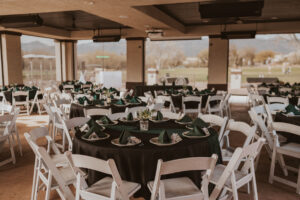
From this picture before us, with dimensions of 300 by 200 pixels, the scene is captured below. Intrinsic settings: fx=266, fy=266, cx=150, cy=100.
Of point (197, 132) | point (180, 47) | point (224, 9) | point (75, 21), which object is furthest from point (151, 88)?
point (180, 47)

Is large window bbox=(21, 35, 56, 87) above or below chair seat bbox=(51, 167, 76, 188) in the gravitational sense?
above

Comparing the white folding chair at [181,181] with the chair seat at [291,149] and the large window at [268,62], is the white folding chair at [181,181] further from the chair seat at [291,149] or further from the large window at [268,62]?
the large window at [268,62]

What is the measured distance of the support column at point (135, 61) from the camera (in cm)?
1295

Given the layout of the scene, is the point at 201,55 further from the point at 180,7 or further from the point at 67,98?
the point at 67,98

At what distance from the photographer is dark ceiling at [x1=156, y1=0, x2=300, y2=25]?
5625mm

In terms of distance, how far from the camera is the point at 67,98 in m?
6.88

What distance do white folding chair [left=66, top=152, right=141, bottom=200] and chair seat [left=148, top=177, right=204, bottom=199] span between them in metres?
0.27

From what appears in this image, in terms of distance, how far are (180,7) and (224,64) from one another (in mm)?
4502

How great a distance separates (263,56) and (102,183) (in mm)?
30592

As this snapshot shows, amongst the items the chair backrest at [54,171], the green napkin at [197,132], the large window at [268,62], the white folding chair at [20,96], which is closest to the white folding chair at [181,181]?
the green napkin at [197,132]

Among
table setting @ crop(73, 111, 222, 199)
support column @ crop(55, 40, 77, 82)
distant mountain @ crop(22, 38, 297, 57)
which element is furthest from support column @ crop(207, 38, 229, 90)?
table setting @ crop(73, 111, 222, 199)

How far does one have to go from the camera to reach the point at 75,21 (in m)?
11.1

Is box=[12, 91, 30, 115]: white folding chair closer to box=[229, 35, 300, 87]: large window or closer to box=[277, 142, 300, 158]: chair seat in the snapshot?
box=[277, 142, 300, 158]: chair seat

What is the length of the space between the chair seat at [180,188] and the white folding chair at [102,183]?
0.27m
